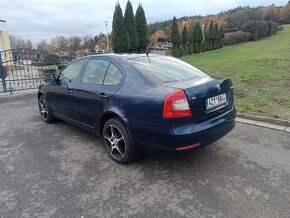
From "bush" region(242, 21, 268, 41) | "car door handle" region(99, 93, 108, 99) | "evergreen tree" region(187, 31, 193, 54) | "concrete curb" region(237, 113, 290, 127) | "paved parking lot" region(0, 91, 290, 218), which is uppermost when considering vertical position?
"bush" region(242, 21, 268, 41)

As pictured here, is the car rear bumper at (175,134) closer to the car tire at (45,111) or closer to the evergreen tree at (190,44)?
the car tire at (45,111)

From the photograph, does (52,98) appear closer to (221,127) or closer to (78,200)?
(78,200)

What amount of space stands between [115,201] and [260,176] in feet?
5.83

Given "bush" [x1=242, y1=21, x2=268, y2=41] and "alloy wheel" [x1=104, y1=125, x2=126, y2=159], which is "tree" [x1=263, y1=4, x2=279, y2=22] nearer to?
"bush" [x1=242, y1=21, x2=268, y2=41]

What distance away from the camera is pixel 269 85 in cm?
728

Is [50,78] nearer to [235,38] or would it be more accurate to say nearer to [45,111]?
[45,111]

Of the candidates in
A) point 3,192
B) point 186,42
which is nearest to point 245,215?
point 3,192

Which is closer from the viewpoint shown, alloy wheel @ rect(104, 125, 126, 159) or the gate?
alloy wheel @ rect(104, 125, 126, 159)

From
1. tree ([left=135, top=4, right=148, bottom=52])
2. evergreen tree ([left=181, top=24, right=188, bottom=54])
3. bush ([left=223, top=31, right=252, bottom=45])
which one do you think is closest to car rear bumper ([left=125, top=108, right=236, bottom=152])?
tree ([left=135, top=4, right=148, bottom=52])

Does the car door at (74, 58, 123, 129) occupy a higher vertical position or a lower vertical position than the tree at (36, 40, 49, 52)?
lower

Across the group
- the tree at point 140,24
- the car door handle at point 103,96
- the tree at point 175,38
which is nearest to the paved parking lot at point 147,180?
the car door handle at point 103,96

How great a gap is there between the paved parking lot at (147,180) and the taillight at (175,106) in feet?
2.78

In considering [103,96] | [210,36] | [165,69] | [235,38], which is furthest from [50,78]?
[235,38]

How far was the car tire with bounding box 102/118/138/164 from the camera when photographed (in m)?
3.26
